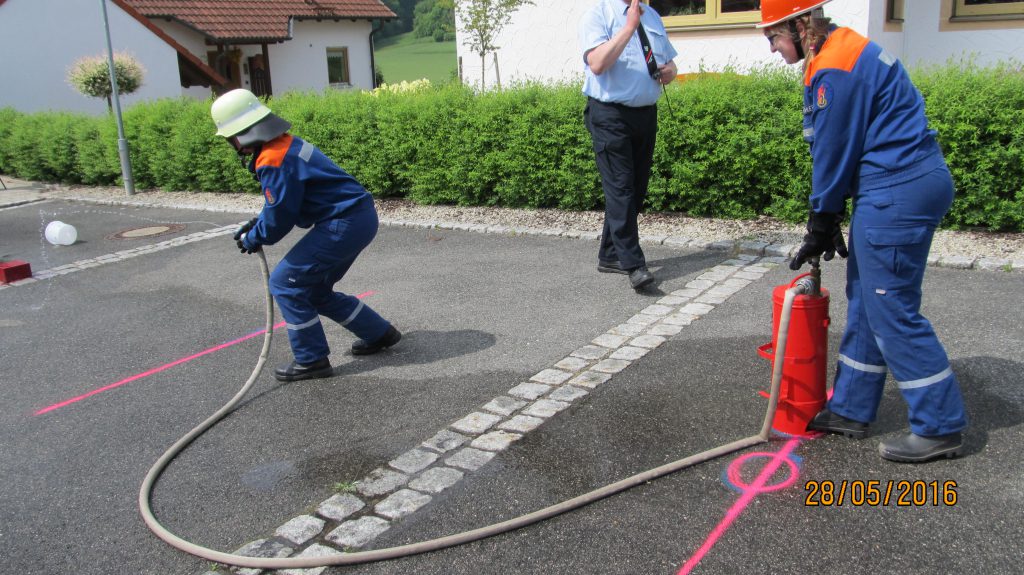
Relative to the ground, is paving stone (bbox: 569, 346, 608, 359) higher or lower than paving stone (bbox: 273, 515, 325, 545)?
higher

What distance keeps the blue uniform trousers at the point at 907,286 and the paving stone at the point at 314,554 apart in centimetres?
234

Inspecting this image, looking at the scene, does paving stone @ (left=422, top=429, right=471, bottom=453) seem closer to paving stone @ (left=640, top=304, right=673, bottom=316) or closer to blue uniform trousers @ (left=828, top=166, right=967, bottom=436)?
blue uniform trousers @ (left=828, top=166, right=967, bottom=436)

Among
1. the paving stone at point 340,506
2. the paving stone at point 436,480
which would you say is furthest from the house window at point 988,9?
the paving stone at point 340,506

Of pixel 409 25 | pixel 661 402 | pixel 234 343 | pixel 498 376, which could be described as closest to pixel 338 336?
pixel 234 343

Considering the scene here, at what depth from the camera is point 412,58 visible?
57969 millimetres

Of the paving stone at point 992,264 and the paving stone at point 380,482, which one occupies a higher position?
the paving stone at point 992,264

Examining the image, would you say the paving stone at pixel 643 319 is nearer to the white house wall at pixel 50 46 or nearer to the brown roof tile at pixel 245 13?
the white house wall at pixel 50 46

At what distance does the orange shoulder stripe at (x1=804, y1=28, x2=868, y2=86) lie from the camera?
323 centimetres

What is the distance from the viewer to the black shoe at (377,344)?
5426mm

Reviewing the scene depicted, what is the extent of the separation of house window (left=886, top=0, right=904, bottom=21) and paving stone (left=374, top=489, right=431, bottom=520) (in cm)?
1134

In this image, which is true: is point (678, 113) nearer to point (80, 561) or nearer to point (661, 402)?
point (661, 402)

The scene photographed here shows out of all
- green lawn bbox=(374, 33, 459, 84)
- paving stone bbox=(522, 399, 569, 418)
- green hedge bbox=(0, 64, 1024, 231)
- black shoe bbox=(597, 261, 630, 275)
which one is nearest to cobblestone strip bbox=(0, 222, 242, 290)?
green hedge bbox=(0, 64, 1024, 231)

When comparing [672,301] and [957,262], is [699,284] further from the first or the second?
[957,262]
